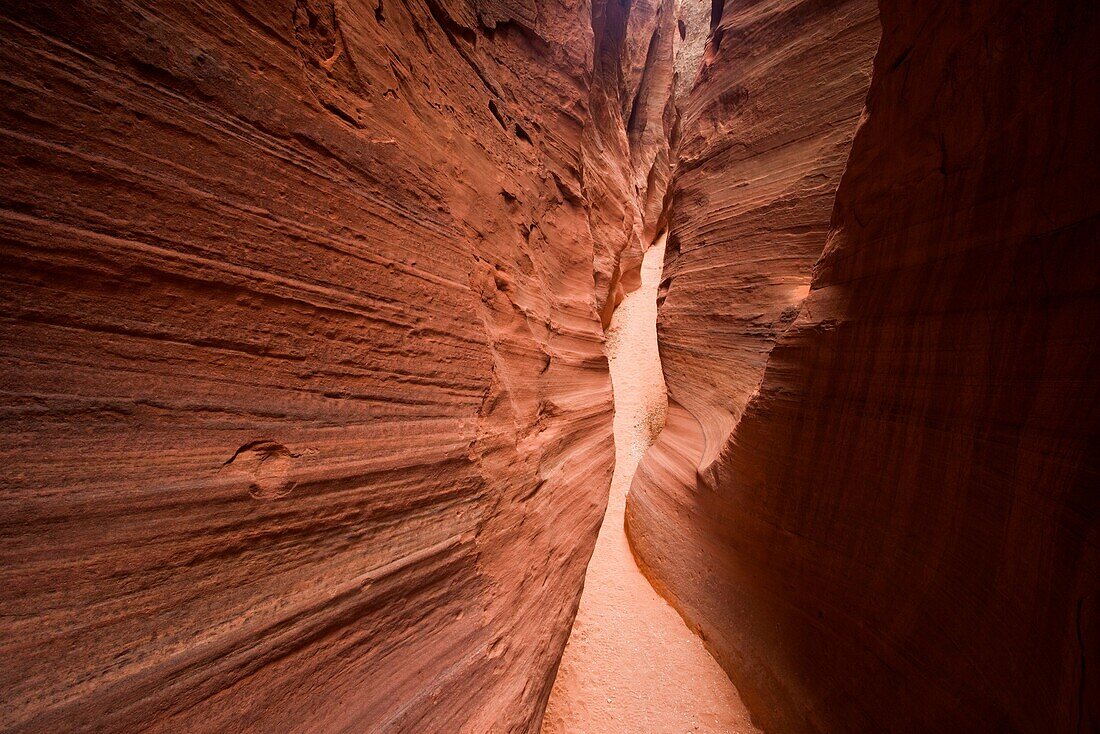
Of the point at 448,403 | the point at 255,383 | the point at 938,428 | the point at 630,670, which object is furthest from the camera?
the point at 630,670

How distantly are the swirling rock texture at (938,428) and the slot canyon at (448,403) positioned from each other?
0.01m

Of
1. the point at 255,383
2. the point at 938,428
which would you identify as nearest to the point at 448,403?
the point at 255,383

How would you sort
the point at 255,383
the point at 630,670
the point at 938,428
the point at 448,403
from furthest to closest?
the point at 630,670, the point at 448,403, the point at 938,428, the point at 255,383

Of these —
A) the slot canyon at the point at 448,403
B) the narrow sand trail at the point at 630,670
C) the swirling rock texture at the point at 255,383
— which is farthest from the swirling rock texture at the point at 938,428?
the swirling rock texture at the point at 255,383

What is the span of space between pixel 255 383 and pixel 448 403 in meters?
0.78

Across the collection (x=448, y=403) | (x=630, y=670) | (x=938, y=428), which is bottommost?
(x=630, y=670)

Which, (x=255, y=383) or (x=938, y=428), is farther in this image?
(x=938, y=428)

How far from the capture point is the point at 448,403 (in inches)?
71.1

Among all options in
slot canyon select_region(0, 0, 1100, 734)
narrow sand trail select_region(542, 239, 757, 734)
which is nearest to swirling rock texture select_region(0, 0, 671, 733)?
slot canyon select_region(0, 0, 1100, 734)

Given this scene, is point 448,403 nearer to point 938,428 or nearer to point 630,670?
point 938,428

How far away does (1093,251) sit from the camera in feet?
3.91

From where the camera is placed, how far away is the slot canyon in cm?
92

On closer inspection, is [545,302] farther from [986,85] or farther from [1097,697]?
[1097,697]

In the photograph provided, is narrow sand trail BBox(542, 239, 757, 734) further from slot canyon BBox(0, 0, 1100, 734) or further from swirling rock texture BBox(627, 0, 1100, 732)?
swirling rock texture BBox(627, 0, 1100, 732)
